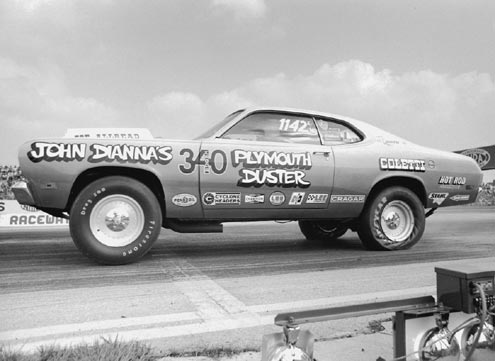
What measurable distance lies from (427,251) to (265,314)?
3324 mm

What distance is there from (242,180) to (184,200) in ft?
2.02

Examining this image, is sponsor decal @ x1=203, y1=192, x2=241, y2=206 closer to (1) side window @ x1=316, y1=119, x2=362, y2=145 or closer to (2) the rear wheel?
(1) side window @ x1=316, y1=119, x2=362, y2=145

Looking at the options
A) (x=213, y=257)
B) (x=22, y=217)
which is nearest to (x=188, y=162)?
(x=213, y=257)

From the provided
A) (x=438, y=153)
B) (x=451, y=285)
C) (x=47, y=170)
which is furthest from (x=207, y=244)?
(x=451, y=285)

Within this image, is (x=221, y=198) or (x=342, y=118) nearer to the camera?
(x=221, y=198)

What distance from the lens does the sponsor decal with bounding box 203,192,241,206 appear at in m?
4.43

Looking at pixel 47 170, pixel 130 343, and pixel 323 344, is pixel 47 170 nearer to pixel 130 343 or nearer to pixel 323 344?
pixel 130 343

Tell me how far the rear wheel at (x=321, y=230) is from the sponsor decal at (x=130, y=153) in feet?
9.10

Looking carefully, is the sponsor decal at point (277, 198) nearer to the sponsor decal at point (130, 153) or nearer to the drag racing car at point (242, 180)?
the drag racing car at point (242, 180)

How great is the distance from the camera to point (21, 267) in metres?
4.26

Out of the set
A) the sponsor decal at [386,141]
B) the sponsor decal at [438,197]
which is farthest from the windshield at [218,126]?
the sponsor decal at [438,197]

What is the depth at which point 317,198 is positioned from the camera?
191 inches

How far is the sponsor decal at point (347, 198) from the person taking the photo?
16.2 feet

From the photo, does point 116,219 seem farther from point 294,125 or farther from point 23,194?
point 294,125
